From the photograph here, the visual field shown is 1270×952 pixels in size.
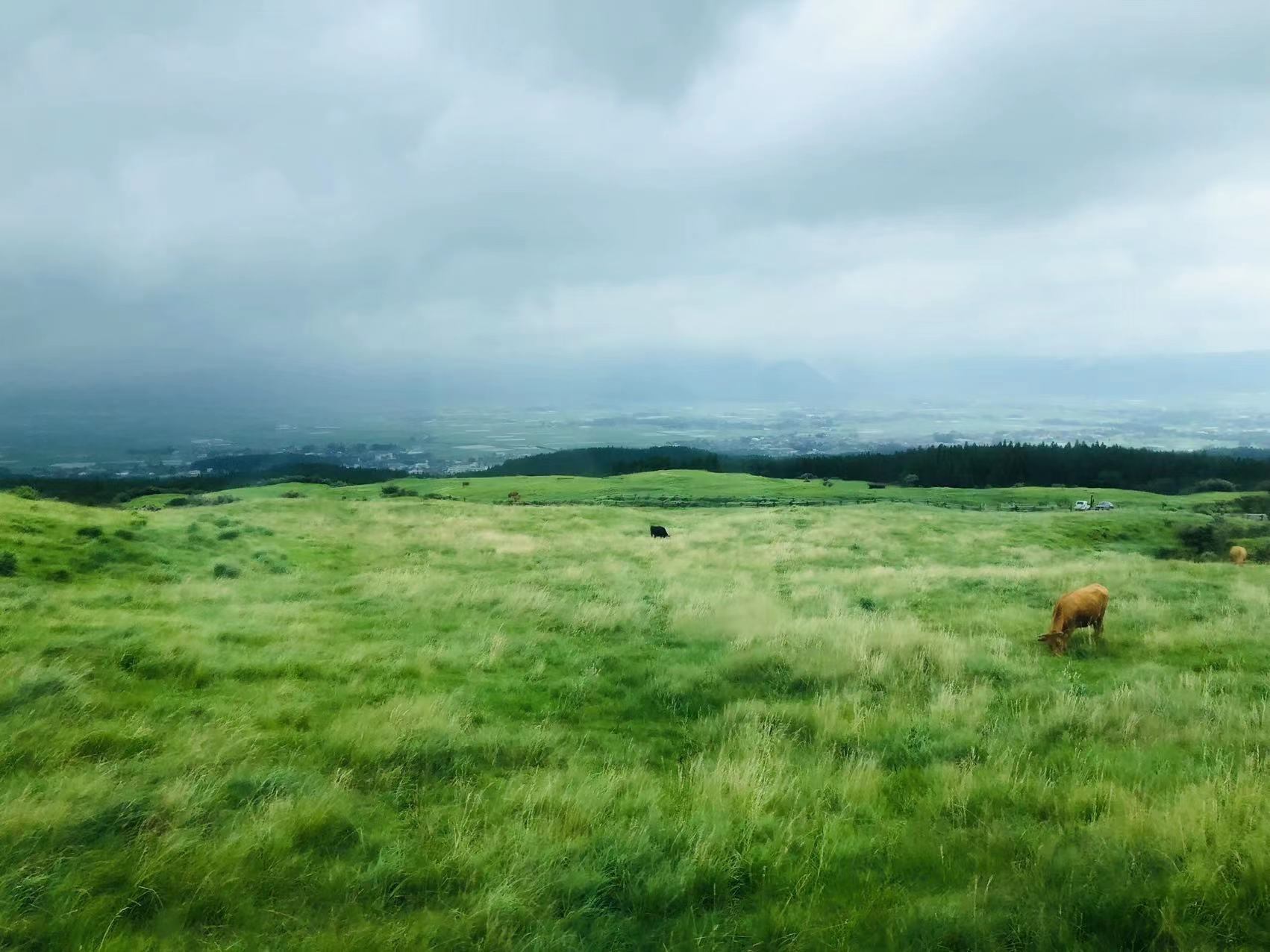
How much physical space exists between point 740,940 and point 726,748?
3050mm

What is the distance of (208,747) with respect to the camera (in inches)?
248

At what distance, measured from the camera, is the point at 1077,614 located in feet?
Answer: 39.8

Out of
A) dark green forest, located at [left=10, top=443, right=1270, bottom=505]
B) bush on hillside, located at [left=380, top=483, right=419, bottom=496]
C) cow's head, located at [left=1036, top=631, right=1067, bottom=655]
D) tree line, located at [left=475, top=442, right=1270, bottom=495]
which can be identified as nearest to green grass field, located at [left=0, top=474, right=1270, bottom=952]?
cow's head, located at [left=1036, top=631, right=1067, bottom=655]

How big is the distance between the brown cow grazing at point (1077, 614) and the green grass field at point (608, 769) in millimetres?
420

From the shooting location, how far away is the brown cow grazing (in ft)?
39.0

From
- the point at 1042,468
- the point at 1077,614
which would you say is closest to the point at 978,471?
the point at 1042,468

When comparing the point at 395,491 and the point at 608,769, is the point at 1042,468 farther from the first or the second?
the point at 608,769

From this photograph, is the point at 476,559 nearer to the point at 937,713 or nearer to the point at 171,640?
the point at 171,640

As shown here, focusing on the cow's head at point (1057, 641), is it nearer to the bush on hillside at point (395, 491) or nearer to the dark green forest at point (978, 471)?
the bush on hillside at point (395, 491)

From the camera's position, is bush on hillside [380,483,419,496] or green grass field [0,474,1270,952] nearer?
green grass field [0,474,1270,952]

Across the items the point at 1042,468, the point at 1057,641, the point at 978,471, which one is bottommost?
the point at 1057,641

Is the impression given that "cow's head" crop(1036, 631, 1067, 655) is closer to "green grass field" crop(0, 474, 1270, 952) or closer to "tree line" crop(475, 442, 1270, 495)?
"green grass field" crop(0, 474, 1270, 952)

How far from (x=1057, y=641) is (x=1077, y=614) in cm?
90

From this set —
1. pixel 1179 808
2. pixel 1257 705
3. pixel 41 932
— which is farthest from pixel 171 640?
pixel 1257 705
